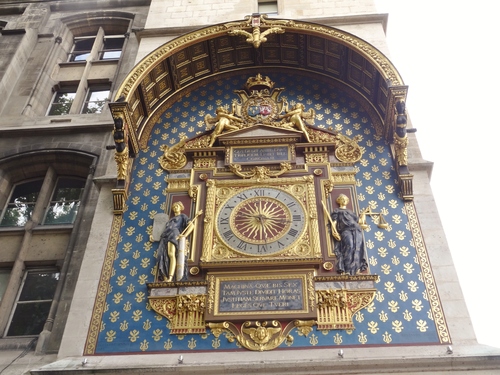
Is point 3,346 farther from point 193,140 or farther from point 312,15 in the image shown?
point 312,15

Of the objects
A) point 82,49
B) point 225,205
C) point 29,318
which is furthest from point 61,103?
point 225,205

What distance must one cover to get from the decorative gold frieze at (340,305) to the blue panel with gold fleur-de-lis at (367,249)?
108 millimetres

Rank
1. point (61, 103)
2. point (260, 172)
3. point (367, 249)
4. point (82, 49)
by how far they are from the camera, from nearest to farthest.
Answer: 1. point (367, 249)
2. point (260, 172)
3. point (61, 103)
4. point (82, 49)

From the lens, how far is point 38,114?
1467 centimetres

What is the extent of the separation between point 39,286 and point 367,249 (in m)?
6.83

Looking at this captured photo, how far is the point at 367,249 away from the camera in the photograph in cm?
1038

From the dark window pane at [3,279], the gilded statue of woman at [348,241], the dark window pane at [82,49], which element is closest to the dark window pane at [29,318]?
the dark window pane at [3,279]

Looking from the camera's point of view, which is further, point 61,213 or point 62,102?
point 62,102

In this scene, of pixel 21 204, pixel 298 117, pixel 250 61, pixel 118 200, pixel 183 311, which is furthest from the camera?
pixel 250 61

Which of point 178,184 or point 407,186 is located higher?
point 178,184

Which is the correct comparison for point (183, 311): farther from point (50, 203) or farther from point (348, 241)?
point (50, 203)

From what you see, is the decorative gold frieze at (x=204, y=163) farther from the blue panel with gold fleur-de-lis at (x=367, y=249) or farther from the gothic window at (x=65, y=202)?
the gothic window at (x=65, y=202)

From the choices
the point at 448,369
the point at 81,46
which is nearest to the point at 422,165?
the point at 448,369

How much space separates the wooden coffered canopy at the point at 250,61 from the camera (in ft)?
40.2
